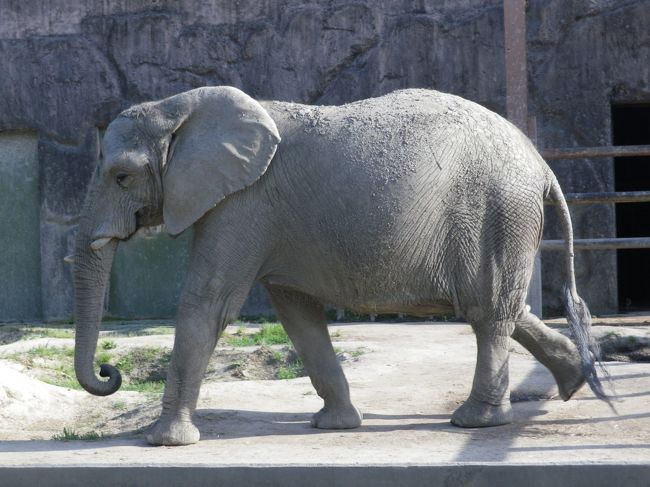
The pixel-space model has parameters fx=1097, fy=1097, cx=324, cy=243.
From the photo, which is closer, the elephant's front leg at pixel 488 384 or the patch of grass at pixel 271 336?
the elephant's front leg at pixel 488 384

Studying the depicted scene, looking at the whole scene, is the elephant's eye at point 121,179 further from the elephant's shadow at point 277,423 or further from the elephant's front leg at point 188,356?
the elephant's shadow at point 277,423

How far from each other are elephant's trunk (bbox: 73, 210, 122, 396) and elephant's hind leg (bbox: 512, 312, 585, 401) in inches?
81.3

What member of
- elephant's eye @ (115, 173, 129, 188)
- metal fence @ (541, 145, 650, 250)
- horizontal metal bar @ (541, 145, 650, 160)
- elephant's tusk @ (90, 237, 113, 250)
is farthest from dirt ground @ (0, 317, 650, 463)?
horizontal metal bar @ (541, 145, 650, 160)

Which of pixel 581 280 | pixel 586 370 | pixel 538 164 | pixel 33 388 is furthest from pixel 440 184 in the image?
pixel 581 280

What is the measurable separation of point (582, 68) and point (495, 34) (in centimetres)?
89

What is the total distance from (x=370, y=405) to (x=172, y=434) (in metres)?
1.34

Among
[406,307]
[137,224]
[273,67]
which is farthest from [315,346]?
[273,67]

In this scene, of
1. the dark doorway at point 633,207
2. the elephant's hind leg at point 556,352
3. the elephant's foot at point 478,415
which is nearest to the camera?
the elephant's foot at point 478,415

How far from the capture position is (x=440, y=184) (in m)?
5.10

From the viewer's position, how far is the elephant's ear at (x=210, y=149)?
16.6 ft

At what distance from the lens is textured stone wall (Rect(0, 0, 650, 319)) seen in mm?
10383

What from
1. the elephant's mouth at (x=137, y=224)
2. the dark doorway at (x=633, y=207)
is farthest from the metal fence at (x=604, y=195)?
the dark doorway at (x=633, y=207)

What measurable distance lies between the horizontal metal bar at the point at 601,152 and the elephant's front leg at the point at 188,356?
4478 millimetres

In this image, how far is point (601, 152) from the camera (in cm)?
885
